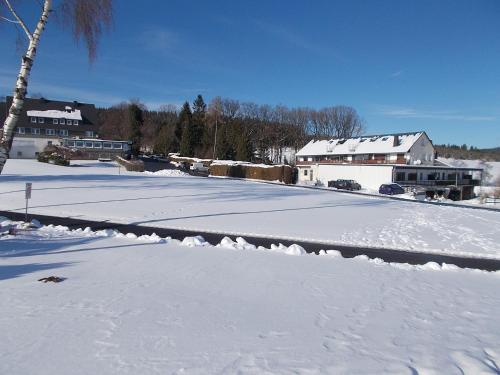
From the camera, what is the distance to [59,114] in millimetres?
72062

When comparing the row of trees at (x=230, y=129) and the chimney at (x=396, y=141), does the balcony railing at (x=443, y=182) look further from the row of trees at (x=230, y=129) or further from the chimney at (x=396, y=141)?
the row of trees at (x=230, y=129)

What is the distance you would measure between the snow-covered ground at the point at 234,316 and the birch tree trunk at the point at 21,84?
3524 millimetres

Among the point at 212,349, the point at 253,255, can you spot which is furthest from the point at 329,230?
the point at 212,349

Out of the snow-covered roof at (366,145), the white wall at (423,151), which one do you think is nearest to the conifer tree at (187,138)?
the snow-covered roof at (366,145)

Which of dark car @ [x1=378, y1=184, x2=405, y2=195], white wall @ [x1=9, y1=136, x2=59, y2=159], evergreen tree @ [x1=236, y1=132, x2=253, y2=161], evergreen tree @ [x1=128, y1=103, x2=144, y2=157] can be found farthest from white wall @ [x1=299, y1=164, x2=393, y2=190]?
white wall @ [x1=9, y1=136, x2=59, y2=159]

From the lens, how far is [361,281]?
24.0 feet

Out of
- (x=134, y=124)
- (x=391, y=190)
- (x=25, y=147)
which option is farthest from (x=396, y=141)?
(x=25, y=147)

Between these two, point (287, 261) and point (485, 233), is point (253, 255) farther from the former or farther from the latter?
point (485, 233)

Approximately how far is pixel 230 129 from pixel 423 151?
36.7 meters

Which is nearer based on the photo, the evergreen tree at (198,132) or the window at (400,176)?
the window at (400,176)

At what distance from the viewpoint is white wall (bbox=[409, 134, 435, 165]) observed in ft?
189

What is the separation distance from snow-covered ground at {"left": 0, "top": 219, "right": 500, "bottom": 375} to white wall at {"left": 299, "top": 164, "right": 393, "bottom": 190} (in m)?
45.0

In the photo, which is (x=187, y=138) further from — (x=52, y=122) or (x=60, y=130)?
(x=52, y=122)

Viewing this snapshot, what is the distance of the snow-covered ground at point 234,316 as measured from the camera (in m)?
3.92
